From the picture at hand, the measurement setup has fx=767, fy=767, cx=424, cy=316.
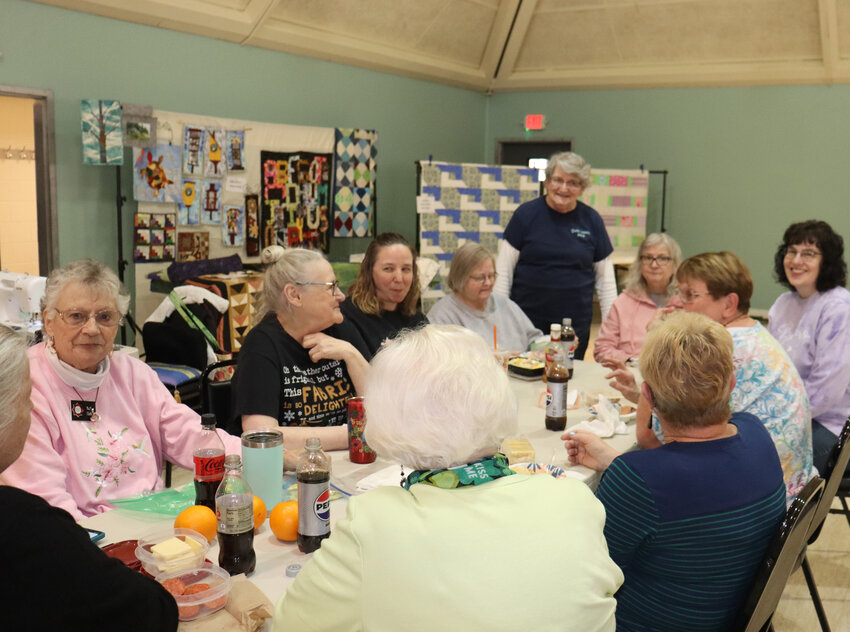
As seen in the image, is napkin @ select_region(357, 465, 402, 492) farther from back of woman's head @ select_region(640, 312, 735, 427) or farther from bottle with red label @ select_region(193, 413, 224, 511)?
back of woman's head @ select_region(640, 312, 735, 427)

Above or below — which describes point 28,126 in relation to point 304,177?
above

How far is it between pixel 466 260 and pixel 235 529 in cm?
224

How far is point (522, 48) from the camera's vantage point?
26.4ft

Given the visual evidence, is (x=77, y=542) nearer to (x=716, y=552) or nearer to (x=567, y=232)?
(x=716, y=552)

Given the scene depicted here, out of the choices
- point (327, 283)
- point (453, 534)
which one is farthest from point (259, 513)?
point (327, 283)

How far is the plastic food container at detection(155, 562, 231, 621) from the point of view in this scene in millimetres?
1351

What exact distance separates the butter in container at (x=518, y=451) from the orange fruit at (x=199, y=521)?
2.84ft

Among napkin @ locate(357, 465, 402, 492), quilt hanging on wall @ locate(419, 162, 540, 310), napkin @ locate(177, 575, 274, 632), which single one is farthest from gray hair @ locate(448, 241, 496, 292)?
quilt hanging on wall @ locate(419, 162, 540, 310)

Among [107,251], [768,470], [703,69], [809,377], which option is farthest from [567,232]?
[703,69]

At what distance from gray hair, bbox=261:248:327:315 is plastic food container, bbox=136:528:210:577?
1.09 metres

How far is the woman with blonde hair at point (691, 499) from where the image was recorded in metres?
1.62

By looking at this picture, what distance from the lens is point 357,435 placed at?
7.14ft

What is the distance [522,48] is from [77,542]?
771 centimetres

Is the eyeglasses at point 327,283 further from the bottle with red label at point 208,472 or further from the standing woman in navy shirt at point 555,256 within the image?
the standing woman in navy shirt at point 555,256
